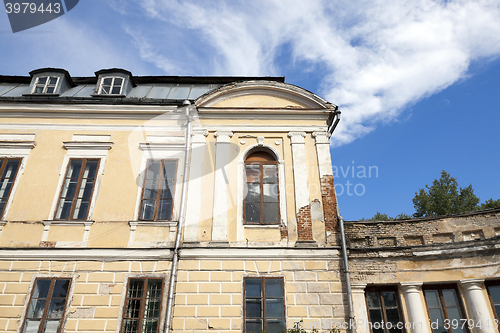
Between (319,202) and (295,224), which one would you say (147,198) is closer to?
(295,224)

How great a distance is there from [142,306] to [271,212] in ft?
13.4

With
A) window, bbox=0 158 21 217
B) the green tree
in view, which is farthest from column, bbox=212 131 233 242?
the green tree

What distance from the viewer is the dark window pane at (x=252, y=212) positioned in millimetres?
9875

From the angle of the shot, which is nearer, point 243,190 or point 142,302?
point 142,302

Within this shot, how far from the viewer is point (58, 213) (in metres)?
9.91

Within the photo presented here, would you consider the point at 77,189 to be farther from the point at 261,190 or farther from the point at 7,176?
the point at 261,190

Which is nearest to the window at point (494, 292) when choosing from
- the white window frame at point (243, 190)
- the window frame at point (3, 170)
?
the white window frame at point (243, 190)

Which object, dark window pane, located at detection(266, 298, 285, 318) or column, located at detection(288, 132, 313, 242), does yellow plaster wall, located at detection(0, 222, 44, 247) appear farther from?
column, located at detection(288, 132, 313, 242)

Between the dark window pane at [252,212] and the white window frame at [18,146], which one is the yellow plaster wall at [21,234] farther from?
the dark window pane at [252,212]

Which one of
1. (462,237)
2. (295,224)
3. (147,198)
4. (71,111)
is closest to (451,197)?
(462,237)

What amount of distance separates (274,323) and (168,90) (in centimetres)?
871

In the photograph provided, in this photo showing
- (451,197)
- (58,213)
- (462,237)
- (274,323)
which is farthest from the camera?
(451,197)

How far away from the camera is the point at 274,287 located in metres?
8.87

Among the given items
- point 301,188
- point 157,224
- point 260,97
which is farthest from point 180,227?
point 260,97
